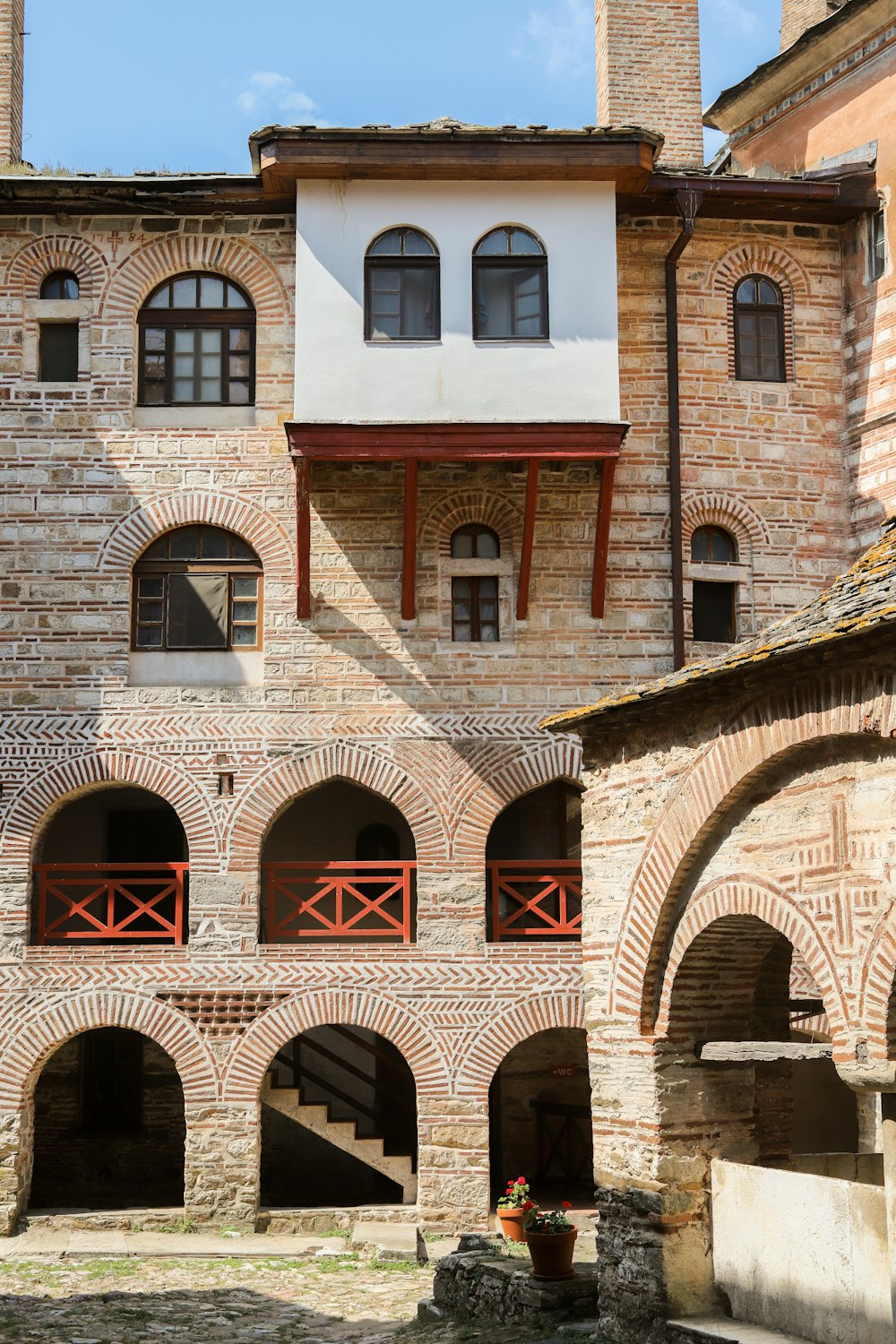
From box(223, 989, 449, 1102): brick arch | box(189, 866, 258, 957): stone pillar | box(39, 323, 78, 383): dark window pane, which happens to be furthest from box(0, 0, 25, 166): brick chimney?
box(223, 989, 449, 1102): brick arch

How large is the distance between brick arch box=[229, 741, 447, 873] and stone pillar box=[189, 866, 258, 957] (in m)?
0.21

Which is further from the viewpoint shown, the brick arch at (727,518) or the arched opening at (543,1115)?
the arched opening at (543,1115)

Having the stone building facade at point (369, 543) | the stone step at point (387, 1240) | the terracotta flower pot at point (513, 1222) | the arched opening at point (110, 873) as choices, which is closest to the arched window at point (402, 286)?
the stone building facade at point (369, 543)

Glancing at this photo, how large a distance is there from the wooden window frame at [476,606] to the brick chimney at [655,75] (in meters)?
5.97

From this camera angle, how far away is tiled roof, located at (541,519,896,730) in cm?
845

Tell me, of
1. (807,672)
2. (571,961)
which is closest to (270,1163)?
(571,961)

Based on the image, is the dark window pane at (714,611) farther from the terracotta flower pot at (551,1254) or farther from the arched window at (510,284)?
the terracotta flower pot at (551,1254)

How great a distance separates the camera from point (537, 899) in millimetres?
16984

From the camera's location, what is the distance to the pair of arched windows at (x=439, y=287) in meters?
17.1

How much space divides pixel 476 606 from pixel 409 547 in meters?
1.06

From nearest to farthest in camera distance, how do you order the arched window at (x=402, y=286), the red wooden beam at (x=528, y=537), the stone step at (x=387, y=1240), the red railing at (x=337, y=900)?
the stone step at (x=387, y=1240) < the red wooden beam at (x=528, y=537) < the red railing at (x=337, y=900) < the arched window at (x=402, y=286)

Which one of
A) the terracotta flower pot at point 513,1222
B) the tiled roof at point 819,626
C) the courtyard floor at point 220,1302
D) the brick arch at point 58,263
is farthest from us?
the brick arch at point 58,263

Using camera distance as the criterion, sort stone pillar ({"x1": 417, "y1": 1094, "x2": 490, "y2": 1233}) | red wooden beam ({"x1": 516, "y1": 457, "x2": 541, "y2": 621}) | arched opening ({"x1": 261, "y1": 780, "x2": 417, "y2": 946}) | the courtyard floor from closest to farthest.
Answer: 1. the courtyard floor
2. stone pillar ({"x1": 417, "y1": 1094, "x2": 490, "y2": 1233})
3. red wooden beam ({"x1": 516, "y1": 457, "x2": 541, "y2": 621})
4. arched opening ({"x1": 261, "y1": 780, "x2": 417, "y2": 946})

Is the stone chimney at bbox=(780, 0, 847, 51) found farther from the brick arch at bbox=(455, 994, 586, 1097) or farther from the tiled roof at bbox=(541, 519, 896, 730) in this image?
the tiled roof at bbox=(541, 519, 896, 730)
